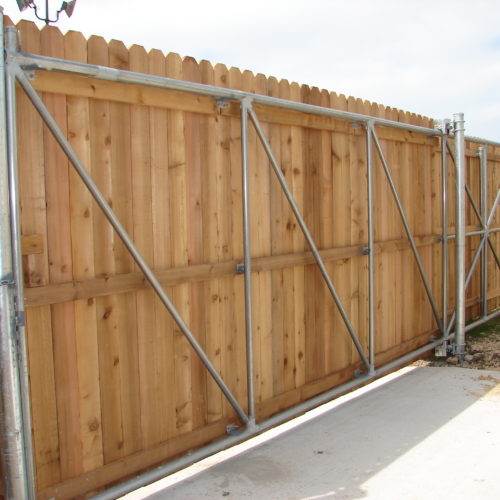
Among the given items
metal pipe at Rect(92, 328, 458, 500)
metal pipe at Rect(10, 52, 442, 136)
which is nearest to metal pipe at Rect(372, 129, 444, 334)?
metal pipe at Rect(10, 52, 442, 136)

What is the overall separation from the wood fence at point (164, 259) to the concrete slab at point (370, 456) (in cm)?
23

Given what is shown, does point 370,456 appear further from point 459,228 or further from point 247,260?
point 459,228

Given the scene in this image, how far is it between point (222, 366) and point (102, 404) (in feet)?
2.71

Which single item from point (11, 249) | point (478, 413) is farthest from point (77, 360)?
point (478, 413)

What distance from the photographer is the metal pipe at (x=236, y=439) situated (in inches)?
114

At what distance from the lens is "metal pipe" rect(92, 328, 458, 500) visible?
9.47 feet

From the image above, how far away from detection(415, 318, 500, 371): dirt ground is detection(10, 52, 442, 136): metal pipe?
266 cm

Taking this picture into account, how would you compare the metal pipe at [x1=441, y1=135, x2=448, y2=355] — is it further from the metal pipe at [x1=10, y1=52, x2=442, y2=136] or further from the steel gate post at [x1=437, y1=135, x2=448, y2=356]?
the metal pipe at [x1=10, y1=52, x2=442, y2=136]

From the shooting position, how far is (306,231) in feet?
13.0

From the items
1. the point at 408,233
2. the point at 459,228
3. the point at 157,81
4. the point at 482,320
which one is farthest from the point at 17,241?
the point at 482,320

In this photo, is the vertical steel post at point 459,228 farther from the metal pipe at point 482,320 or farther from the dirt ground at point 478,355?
the metal pipe at point 482,320

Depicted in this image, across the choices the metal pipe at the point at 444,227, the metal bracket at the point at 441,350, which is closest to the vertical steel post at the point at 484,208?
the metal pipe at the point at 444,227

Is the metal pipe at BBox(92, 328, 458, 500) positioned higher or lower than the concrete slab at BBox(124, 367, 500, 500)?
higher

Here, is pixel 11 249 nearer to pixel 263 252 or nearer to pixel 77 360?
pixel 77 360
